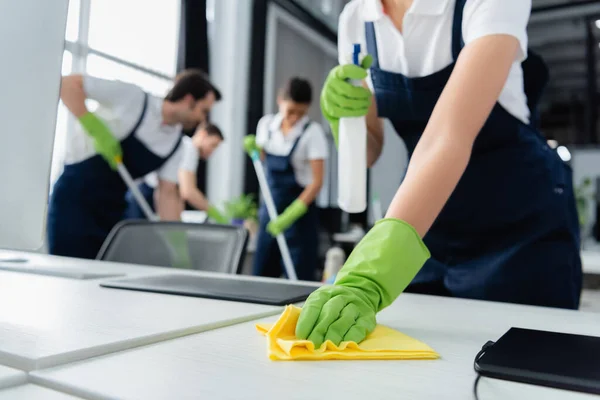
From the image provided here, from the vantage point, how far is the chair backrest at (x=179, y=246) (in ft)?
4.86

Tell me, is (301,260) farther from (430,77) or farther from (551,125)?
(551,125)

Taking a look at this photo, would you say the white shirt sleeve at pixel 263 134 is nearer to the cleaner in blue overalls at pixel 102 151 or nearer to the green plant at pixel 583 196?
the cleaner in blue overalls at pixel 102 151

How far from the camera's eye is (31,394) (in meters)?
0.39

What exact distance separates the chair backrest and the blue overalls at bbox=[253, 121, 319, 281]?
1.42 m

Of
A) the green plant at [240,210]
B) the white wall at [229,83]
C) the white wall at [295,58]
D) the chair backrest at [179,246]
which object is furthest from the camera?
the white wall at [295,58]

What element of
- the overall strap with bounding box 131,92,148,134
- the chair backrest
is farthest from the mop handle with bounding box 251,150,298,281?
the chair backrest

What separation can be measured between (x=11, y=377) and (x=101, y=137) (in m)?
1.91

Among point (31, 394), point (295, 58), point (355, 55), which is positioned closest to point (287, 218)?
point (355, 55)

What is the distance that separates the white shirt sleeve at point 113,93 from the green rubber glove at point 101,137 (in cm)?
8

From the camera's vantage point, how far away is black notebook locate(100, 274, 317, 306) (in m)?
0.84

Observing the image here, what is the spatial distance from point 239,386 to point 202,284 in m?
0.59

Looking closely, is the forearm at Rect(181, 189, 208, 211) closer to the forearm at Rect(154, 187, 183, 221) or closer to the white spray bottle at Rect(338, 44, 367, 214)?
the forearm at Rect(154, 187, 183, 221)

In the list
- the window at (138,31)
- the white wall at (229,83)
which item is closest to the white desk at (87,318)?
the window at (138,31)

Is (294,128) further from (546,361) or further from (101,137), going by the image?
(546,361)
